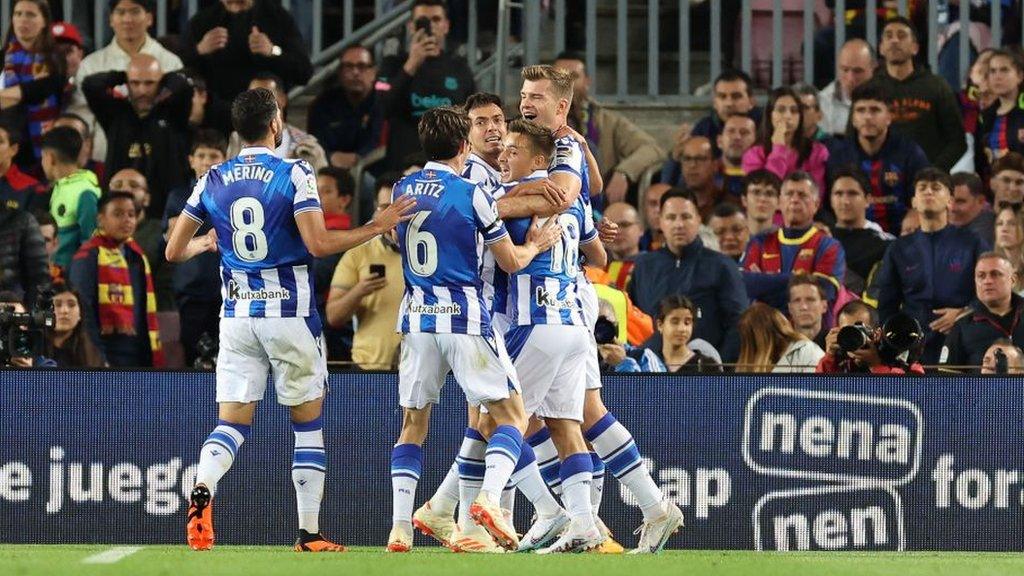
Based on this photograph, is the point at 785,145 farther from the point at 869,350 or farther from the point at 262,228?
the point at 262,228

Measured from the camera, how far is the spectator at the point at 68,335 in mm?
12930

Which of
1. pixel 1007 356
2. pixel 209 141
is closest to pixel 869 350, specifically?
pixel 1007 356

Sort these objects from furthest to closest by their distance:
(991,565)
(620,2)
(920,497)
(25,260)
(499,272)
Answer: (620,2) < (25,260) < (920,497) < (499,272) < (991,565)

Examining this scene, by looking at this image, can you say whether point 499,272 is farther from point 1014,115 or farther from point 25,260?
point 1014,115

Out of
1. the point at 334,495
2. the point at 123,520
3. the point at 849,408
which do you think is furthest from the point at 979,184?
the point at 123,520

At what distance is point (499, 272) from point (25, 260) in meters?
4.68

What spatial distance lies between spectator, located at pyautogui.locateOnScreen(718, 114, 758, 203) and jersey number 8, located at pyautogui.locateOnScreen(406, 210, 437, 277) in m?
6.13

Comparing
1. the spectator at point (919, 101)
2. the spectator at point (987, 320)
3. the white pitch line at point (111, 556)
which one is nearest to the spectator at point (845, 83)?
the spectator at point (919, 101)

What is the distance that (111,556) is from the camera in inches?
356

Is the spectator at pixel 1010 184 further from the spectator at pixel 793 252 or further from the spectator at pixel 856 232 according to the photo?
the spectator at pixel 793 252

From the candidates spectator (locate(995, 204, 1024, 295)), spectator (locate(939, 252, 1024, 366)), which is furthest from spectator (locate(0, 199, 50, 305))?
spectator (locate(995, 204, 1024, 295))

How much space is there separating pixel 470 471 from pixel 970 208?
18.4ft

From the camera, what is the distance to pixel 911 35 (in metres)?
15.5

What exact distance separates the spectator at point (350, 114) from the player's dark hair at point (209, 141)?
4.79 ft
